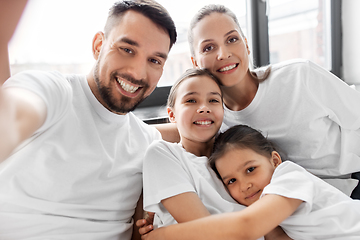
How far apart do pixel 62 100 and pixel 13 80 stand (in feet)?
0.51

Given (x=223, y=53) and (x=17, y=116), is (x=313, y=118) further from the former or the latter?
(x=17, y=116)

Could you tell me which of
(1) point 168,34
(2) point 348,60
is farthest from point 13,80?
(2) point 348,60

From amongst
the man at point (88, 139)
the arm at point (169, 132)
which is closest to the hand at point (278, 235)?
the man at point (88, 139)

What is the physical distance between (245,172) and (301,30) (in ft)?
7.15

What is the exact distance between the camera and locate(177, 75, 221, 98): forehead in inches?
48.2

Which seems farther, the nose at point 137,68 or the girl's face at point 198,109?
the girl's face at point 198,109

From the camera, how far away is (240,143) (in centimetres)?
113

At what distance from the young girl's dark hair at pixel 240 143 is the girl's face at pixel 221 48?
27cm

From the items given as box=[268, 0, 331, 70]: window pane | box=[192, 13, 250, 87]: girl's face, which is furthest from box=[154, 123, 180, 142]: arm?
box=[268, 0, 331, 70]: window pane

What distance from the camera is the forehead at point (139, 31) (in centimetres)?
108

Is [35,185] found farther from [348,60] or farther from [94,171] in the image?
[348,60]

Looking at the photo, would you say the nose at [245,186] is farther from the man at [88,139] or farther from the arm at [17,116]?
the arm at [17,116]

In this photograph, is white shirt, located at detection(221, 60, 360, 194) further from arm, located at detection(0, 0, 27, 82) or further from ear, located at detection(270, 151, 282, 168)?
arm, located at detection(0, 0, 27, 82)

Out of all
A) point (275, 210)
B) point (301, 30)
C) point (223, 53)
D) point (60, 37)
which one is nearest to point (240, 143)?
point (275, 210)
